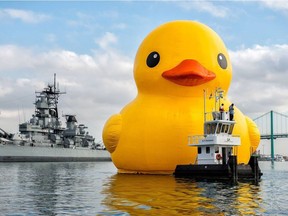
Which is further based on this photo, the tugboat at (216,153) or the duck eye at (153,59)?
the duck eye at (153,59)

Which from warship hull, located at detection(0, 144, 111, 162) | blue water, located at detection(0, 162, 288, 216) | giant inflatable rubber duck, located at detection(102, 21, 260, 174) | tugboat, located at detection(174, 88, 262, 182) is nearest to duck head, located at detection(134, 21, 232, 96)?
giant inflatable rubber duck, located at detection(102, 21, 260, 174)

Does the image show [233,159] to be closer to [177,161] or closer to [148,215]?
[177,161]

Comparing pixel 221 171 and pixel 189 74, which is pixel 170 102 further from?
pixel 221 171

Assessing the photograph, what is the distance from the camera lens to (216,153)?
87.1 ft

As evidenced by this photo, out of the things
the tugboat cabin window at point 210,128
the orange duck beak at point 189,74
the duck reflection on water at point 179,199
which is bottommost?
the duck reflection on water at point 179,199

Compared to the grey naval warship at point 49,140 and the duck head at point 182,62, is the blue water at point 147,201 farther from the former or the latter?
the grey naval warship at point 49,140

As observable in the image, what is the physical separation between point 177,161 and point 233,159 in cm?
380

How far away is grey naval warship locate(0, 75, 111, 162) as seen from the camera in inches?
2751

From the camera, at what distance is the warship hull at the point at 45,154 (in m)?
67.0

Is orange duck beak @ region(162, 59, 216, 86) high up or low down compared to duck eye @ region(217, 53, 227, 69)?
down

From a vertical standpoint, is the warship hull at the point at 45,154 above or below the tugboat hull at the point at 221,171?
below

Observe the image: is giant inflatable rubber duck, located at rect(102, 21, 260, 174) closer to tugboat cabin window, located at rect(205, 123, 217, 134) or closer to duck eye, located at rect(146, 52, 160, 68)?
duck eye, located at rect(146, 52, 160, 68)

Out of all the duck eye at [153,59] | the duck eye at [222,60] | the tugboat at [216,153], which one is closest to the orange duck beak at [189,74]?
the duck eye at [153,59]

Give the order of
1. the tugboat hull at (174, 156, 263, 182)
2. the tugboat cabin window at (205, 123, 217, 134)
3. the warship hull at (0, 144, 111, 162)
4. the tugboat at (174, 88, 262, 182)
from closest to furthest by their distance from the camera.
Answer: the tugboat hull at (174, 156, 263, 182) < the tugboat at (174, 88, 262, 182) < the tugboat cabin window at (205, 123, 217, 134) < the warship hull at (0, 144, 111, 162)
